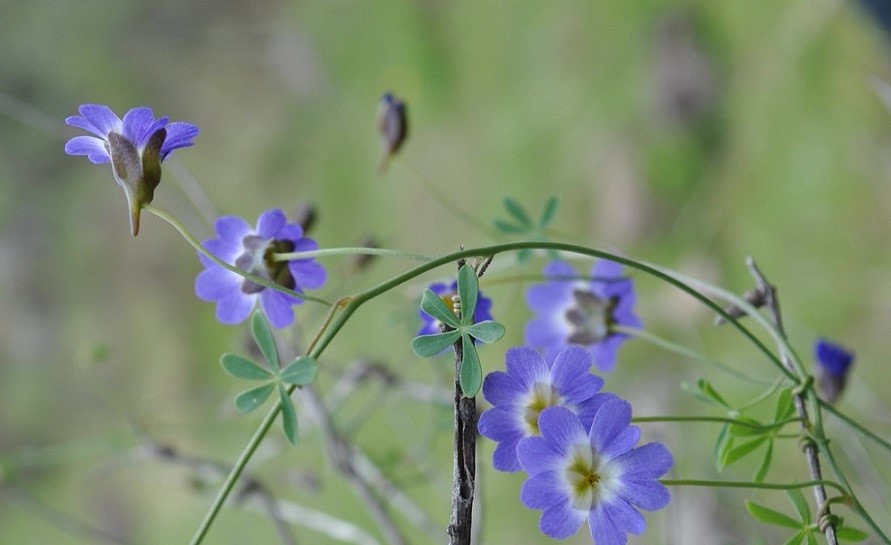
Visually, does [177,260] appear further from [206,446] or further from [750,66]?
[750,66]

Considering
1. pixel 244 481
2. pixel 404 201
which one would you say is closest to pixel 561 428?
pixel 244 481

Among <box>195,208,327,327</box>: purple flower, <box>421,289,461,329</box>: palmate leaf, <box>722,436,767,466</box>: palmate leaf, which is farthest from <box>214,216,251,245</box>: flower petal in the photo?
<box>722,436,767,466</box>: palmate leaf

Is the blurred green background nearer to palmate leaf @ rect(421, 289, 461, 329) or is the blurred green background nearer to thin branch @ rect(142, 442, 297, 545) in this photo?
thin branch @ rect(142, 442, 297, 545)

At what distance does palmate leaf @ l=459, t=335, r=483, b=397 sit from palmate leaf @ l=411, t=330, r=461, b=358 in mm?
11

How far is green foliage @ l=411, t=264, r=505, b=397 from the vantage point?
271 mm

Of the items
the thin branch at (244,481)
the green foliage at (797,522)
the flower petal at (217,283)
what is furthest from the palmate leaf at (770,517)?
the thin branch at (244,481)

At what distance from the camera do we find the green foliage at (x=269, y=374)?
28 cm

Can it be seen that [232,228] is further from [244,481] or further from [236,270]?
[244,481]

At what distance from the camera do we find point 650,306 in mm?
1145

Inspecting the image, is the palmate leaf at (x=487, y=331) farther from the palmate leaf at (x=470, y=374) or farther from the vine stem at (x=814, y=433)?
the vine stem at (x=814, y=433)

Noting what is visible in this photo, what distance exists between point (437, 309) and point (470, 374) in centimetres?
3

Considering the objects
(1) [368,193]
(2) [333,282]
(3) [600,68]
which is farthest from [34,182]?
(3) [600,68]

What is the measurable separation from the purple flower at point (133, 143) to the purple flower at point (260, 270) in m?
0.05

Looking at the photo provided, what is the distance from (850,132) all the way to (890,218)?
0.12 m
